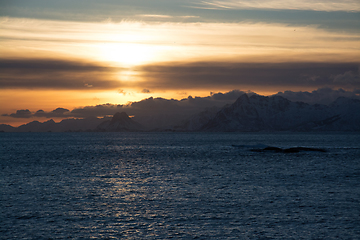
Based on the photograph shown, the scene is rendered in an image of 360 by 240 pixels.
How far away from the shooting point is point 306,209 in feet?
131

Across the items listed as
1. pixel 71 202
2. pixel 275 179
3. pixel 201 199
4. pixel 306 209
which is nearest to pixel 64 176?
pixel 71 202

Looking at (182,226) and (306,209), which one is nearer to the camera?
(182,226)

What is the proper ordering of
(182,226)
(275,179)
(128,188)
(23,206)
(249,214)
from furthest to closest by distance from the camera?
(275,179)
(128,188)
(23,206)
(249,214)
(182,226)

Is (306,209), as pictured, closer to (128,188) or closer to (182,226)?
(182,226)

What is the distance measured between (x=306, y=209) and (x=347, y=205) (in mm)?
5591

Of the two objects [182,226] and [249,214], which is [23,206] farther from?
[249,214]

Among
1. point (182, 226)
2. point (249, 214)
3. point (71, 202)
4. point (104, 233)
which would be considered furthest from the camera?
point (71, 202)

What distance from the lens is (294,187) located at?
5578 centimetres

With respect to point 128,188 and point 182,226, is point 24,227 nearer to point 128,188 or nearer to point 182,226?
point 182,226

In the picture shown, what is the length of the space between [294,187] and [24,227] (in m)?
39.3

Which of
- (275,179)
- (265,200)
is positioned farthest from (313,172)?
(265,200)

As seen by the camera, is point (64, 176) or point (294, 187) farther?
point (64, 176)

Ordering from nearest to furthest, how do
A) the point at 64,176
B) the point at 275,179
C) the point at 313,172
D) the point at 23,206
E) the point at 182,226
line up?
the point at 182,226 < the point at 23,206 < the point at 275,179 < the point at 64,176 < the point at 313,172

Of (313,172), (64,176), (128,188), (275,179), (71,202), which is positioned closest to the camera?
(71,202)
